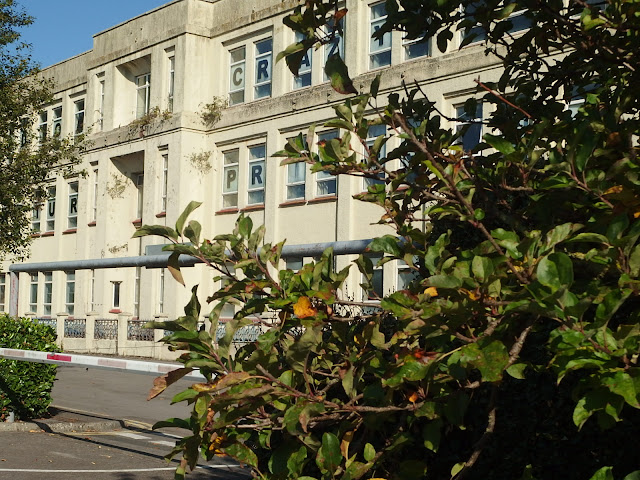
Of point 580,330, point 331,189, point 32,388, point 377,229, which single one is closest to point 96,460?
point 32,388

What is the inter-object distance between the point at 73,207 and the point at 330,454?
4094 centimetres

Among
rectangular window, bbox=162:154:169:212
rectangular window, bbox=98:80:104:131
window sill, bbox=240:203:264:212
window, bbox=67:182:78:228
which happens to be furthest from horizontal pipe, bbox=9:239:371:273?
window, bbox=67:182:78:228

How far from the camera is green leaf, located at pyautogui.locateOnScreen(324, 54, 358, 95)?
2.88 metres

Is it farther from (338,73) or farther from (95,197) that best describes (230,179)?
(338,73)

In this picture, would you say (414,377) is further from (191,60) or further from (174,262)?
(191,60)

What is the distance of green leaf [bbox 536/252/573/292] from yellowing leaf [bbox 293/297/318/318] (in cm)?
98

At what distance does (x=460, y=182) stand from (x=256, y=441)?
1136 millimetres

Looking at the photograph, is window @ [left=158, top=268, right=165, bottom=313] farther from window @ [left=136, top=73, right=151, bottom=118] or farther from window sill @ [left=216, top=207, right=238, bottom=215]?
window @ [left=136, top=73, right=151, bottom=118]

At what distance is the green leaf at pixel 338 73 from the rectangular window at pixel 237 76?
3161cm

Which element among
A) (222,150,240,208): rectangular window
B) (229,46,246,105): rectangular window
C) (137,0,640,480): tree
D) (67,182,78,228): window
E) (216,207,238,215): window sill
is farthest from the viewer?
(67,182,78,228): window

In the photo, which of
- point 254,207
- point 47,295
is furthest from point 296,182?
point 47,295

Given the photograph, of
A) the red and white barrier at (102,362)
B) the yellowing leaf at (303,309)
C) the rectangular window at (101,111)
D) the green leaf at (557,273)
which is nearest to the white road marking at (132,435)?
the red and white barrier at (102,362)

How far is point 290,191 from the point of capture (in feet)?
105

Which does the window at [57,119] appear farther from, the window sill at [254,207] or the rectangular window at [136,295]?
the window sill at [254,207]
